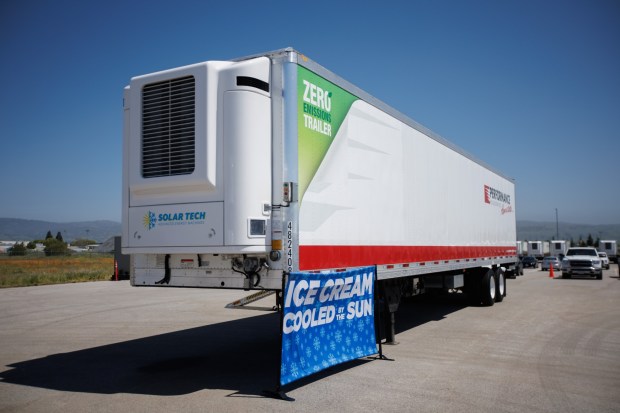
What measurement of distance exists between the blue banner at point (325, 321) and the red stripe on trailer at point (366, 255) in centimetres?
20

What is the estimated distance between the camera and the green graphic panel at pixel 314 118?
6602 millimetres

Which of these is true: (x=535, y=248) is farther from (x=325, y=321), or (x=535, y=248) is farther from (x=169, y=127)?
(x=169, y=127)

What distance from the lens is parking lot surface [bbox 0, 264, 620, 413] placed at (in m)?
5.85

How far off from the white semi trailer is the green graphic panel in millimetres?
20

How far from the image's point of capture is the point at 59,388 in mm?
6504

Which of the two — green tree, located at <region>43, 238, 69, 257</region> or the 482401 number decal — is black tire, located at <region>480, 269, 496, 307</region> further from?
green tree, located at <region>43, 238, 69, 257</region>

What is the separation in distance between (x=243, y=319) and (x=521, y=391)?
25.2ft

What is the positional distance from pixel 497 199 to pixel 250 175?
38.4 feet

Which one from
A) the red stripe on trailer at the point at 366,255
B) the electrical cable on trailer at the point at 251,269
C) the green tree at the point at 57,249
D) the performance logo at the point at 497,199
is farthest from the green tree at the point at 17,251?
the electrical cable on trailer at the point at 251,269

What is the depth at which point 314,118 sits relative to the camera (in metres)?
6.88

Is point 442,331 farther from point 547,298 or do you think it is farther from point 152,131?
point 547,298

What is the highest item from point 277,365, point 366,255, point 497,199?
point 497,199

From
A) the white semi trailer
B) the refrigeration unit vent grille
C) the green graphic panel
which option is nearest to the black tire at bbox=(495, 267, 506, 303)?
the white semi trailer

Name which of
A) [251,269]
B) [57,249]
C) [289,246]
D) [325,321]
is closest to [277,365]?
[325,321]
